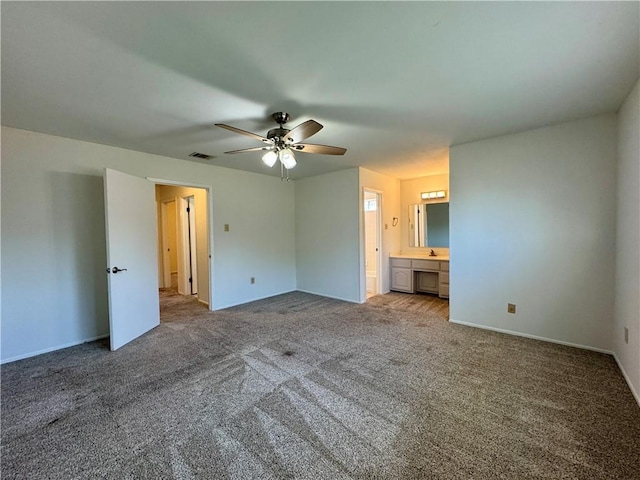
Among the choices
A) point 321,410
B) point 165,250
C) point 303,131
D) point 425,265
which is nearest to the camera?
point 321,410

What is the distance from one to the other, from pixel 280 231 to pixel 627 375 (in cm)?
491

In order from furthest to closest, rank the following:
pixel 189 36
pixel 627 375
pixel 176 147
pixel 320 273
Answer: pixel 320 273 → pixel 176 147 → pixel 627 375 → pixel 189 36

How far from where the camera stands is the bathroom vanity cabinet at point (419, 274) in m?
4.93

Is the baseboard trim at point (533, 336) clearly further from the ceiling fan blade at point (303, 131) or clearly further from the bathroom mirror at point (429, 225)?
the ceiling fan blade at point (303, 131)

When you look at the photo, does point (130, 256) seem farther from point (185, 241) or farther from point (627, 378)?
point (627, 378)

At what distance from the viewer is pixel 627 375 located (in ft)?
7.33

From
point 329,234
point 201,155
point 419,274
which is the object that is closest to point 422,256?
point 419,274

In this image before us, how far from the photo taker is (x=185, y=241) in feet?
18.8

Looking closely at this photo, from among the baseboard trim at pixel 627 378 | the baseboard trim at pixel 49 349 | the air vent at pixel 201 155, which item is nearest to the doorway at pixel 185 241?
the air vent at pixel 201 155

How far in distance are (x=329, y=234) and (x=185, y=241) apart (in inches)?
123

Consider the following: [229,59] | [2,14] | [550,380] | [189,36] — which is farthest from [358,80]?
[550,380]

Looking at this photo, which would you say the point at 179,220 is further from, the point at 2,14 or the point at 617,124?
the point at 617,124

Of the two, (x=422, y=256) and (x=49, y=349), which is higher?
(x=422, y=256)

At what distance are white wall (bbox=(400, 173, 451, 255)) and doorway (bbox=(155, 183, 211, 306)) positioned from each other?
398 centimetres
